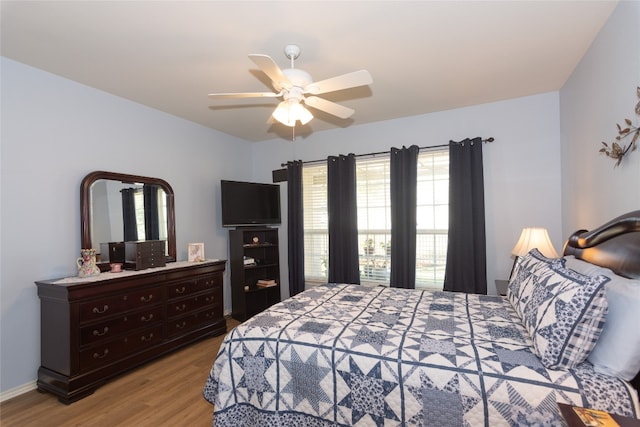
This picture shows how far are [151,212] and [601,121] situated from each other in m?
4.07

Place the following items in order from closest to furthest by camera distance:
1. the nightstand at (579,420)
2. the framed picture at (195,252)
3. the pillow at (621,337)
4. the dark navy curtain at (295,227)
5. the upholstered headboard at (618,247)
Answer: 1. the nightstand at (579,420)
2. the pillow at (621,337)
3. the upholstered headboard at (618,247)
4. the framed picture at (195,252)
5. the dark navy curtain at (295,227)

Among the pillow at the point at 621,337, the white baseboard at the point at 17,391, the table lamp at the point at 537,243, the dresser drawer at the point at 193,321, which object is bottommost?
the white baseboard at the point at 17,391

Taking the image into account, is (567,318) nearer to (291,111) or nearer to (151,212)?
(291,111)

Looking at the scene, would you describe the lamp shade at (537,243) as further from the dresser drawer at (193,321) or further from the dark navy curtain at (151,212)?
the dark navy curtain at (151,212)

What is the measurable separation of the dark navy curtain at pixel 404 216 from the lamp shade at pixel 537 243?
115 cm

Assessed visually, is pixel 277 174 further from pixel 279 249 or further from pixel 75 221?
pixel 75 221

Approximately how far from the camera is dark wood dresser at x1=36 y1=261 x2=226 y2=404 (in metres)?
2.34

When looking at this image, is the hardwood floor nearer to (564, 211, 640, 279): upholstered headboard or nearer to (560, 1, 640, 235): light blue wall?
(564, 211, 640, 279): upholstered headboard

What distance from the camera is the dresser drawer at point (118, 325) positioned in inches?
95.6

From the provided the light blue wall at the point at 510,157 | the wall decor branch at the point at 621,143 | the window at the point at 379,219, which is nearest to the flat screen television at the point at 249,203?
the window at the point at 379,219

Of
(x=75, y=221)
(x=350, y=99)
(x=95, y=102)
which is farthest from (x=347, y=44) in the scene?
(x=75, y=221)

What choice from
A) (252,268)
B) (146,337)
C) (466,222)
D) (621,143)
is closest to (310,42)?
(621,143)

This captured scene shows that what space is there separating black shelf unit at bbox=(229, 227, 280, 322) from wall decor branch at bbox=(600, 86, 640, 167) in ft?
11.8

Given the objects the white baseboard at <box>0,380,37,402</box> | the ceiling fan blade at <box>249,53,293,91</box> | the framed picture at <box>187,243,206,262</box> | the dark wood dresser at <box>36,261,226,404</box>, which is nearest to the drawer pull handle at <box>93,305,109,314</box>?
the dark wood dresser at <box>36,261,226,404</box>
